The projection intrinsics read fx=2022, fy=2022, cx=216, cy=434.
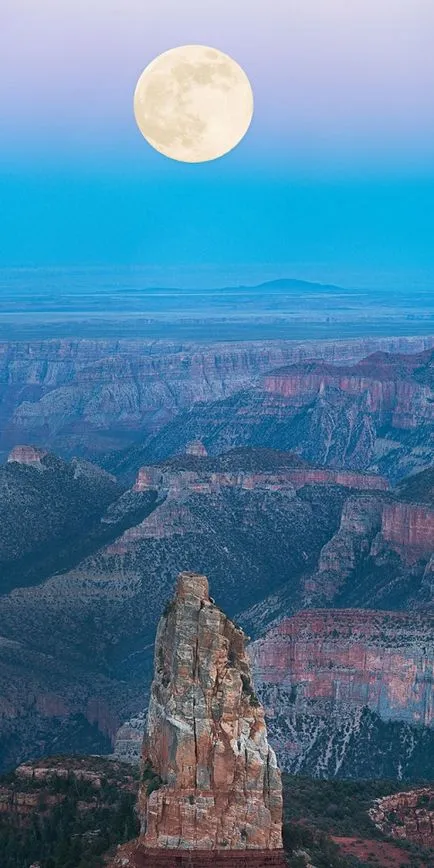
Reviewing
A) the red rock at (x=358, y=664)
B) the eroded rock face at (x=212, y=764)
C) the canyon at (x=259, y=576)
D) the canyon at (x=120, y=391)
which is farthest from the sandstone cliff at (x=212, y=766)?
the canyon at (x=120, y=391)

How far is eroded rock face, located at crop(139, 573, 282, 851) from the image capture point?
1271 inches

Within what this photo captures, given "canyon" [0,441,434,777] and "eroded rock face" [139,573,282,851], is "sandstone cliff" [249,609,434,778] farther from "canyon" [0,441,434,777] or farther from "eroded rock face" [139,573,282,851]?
"eroded rock face" [139,573,282,851]

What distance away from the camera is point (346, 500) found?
94.2 metres

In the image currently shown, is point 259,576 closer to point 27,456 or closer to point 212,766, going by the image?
point 27,456

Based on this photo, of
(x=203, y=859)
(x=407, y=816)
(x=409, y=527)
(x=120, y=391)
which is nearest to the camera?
(x=203, y=859)

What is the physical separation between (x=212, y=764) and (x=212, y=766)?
0.16 ft

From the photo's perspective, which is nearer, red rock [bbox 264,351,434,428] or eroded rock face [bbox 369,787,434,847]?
eroded rock face [bbox 369,787,434,847]

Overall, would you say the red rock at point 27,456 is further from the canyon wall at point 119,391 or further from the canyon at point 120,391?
the canyon wall at point 119,391

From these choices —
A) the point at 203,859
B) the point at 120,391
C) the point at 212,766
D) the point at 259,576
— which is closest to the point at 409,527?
the point at 259,576

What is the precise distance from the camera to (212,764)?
32.2 m

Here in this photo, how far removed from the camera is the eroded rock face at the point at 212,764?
32.3 meters

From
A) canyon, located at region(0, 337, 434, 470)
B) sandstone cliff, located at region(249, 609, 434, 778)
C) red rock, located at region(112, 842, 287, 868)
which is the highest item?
canyon, located at region(0, 337, 434, 470)

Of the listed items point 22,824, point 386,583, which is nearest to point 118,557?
point 386,583

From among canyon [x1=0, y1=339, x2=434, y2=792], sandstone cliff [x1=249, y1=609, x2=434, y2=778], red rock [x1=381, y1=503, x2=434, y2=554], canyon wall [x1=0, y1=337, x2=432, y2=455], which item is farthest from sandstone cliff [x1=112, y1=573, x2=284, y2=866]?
canyon wall [x1=0, y1=337, x2=432, y2=455]
